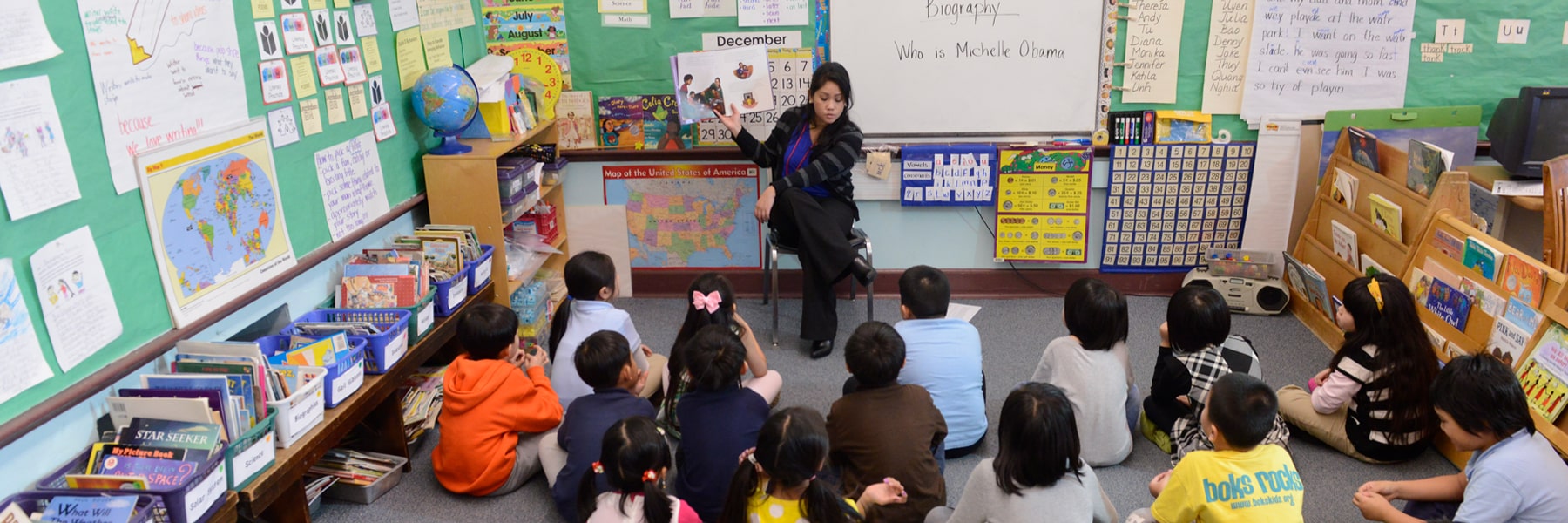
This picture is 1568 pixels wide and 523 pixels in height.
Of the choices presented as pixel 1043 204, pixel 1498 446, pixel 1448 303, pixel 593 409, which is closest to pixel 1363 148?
pixel 1448 303

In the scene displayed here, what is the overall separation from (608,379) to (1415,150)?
2843mm

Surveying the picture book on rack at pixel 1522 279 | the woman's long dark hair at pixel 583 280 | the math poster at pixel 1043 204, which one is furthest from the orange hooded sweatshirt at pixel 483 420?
the picture book on rack at pixel 1522 279

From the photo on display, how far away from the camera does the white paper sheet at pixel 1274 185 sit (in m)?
4.21

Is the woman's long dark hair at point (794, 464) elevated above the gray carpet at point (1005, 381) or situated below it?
above

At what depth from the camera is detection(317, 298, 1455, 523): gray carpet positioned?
2879 mm

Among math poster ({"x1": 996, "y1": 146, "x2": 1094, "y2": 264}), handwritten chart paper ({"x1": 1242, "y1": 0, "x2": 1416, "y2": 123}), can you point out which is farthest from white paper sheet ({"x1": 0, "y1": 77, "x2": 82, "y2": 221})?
handwritten chart paper ({"x1": 1242, "y1": 0, "x2": 1416, "y2": 123})

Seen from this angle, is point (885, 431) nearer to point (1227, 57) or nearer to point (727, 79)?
point (727, 79)

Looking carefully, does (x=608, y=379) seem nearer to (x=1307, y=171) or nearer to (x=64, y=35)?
(x=64, y=35)

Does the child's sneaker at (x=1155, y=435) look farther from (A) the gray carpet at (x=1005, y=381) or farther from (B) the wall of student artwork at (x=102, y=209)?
(B) the wall of student artwork at (x=102, y=209)

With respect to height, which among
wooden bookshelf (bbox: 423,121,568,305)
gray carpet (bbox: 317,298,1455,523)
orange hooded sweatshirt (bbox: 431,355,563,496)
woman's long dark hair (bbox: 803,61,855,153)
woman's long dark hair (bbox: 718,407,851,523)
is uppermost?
woman's long dark hair (bbox: 803,61,855,153)

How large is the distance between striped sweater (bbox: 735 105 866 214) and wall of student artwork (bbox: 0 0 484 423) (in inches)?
64.2

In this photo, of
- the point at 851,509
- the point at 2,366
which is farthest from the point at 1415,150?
the point at 2,366

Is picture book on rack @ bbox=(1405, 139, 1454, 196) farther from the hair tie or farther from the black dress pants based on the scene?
the black dress pants

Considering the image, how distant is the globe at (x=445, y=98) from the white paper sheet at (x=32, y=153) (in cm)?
140
